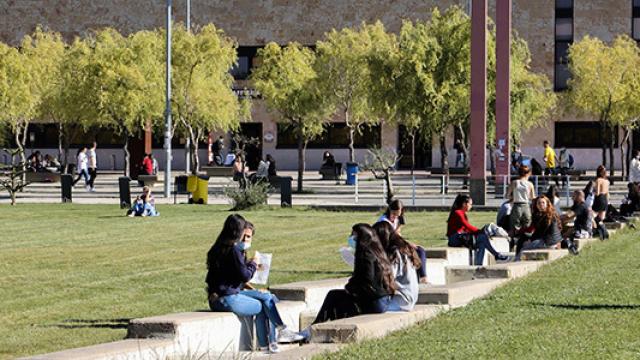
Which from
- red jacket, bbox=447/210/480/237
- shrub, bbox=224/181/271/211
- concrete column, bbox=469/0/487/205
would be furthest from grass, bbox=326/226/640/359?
concrete column, bbox=469/0/487/205

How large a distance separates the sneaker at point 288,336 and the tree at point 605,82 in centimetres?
5425

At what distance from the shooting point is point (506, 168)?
45.0m

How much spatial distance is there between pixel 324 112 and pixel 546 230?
126ft

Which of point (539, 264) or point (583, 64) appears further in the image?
point (583, 64)

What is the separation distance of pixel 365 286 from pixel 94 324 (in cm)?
315

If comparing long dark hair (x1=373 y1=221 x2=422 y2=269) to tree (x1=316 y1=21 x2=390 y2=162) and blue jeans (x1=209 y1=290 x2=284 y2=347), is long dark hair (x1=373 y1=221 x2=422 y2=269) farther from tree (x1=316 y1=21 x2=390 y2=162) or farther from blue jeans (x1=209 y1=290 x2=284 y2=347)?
tree (x1=316 y1=21 x2=390 y2=162)

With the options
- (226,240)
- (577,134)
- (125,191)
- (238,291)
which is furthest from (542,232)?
(577,134)

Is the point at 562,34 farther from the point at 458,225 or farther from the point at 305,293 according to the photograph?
the point at 305,293

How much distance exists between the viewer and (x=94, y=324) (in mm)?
14961

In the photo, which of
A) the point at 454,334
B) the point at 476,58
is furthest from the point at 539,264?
the point at 476,58

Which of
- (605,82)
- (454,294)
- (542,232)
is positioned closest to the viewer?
(454,294)

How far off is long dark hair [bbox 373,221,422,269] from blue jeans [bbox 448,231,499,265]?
7.70m

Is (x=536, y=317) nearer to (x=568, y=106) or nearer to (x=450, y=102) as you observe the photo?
(x=450, y=102)

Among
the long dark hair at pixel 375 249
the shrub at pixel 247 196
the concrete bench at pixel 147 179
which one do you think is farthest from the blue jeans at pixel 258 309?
the concrete bench at pixel 147 179
